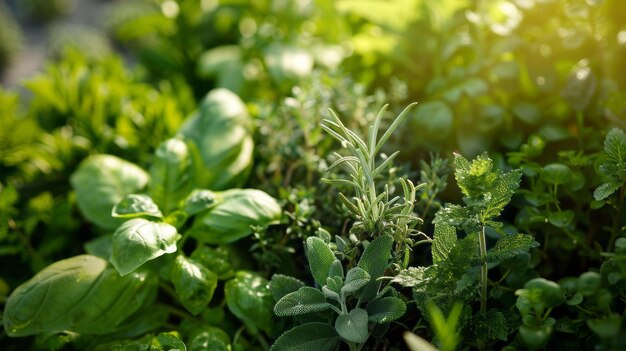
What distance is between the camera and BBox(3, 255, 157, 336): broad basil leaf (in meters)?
0.88

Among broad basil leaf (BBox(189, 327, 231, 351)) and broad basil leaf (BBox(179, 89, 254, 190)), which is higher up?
broad basil leaf (BBox(179, 89, 254, 190))

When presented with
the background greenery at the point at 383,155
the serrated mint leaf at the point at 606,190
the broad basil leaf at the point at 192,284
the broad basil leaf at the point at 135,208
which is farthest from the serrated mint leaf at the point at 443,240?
the broad basil leaf at the point at 135,208

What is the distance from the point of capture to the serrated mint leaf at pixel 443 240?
791mm

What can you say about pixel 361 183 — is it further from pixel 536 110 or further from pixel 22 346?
pixel 22 346

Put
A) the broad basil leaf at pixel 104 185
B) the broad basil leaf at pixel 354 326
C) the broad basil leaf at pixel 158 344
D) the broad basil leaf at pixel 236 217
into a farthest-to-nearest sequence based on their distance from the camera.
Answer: the broad basil leaf at pixel 104 185 → the broad basil leaf at pixel 236 217 → the broad basil leaf at pixel 158 344 → the broad basil leaf at pixel 354 326

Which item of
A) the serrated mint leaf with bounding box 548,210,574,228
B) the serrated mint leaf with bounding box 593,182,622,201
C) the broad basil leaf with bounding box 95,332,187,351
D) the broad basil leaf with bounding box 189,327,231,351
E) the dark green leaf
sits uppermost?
the serrated mint leaf with bounding box 593,182,622,201

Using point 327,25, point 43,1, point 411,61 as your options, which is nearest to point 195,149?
point 411,61

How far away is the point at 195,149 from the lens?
108cm

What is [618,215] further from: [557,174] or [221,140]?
[221,140]

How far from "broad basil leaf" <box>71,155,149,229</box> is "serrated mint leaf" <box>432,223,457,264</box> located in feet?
1.94

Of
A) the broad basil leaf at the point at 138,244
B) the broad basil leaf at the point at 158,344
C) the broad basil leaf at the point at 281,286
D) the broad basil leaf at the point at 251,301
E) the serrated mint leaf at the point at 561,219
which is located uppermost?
the serrated mint leaf at the point at 561,219

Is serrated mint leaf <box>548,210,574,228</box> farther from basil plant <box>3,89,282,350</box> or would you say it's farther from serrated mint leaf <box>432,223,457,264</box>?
basil plant <box>3,89,282,350</box>

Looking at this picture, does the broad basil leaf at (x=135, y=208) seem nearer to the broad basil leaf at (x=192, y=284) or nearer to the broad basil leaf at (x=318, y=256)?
the broad basil leaf at (x=192, y=284)

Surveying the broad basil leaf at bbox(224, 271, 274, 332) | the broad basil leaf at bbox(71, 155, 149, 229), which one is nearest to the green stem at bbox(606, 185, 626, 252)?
the broad basil leaf at bbox(224, 271, 274, 332)
